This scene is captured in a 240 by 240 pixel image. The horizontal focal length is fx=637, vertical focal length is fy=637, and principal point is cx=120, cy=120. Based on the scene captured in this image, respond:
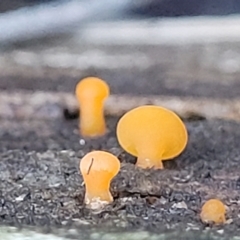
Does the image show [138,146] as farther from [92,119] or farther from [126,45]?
[126,45]

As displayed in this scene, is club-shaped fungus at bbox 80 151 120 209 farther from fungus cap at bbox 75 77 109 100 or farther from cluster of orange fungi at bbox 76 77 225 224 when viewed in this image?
fungus cap at bbox 75 77 109 100

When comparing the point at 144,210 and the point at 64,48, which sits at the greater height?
the point at 64,48

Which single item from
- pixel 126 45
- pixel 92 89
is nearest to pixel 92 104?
pixel 92 89

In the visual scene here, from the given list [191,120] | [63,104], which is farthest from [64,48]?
[191,120]

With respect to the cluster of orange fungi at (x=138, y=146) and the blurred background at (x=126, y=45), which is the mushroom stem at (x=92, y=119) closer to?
the cluster of orange fungi at (x=138, y=146)

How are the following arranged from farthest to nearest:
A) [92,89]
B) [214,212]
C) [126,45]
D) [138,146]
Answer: [126,45] < [92,89] < [138,146] < [214,212]

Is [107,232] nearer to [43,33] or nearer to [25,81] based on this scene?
[25,81]

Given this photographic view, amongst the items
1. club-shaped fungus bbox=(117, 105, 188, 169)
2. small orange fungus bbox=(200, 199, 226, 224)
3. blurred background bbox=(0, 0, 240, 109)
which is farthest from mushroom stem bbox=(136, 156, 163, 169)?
blurred background bbox=(0, 0, 240, 109)

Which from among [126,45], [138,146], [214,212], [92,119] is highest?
[126,45]
